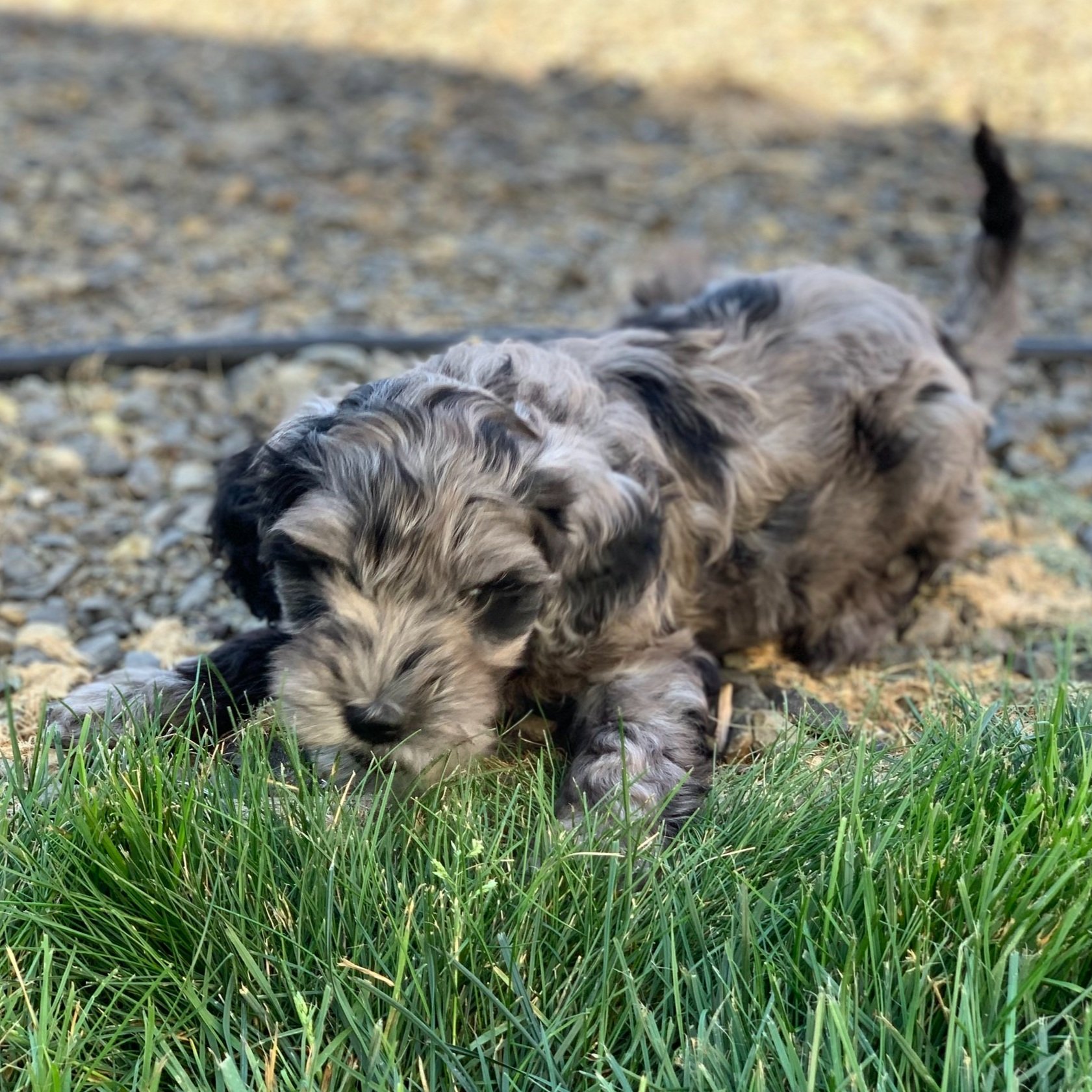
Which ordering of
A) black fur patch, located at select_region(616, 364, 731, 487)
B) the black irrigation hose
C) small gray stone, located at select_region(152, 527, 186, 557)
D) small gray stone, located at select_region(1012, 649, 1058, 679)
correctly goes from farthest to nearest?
the black irrigation hose < small gray stone, located at select_region(152, 527, 186, 557) < small gray stone, located at select_region(1012, 649, 1058, 679) < black fur patch, located at select_region(616, 364, 731, 487)

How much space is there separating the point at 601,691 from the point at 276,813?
0.95 meters

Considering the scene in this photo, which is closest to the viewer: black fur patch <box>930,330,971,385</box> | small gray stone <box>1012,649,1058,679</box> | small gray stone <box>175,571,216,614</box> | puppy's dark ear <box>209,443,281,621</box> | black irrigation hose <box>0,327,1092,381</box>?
puppy's dark ear <box>209,443,281,621</box>

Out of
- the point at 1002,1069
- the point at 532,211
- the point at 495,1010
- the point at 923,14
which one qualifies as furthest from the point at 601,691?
the point at 923,14

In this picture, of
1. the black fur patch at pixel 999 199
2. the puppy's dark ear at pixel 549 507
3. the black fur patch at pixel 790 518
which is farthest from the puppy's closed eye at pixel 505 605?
the black fur patch at pixel 999 199

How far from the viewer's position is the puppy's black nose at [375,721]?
2963 millimetres

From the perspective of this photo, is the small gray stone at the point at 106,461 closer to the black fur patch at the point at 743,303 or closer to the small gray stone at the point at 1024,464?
the black fur patch at the point at 743,303

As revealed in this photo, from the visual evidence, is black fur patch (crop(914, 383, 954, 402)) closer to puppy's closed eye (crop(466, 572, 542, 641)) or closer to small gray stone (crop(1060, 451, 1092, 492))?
small gray stone (crop(1060, 451, 1092, 492))

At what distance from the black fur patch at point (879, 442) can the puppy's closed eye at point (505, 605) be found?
4.97 feet

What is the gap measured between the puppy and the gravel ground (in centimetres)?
34

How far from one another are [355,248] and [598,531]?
183 inches

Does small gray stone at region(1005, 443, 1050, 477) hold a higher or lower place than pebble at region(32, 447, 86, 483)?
higher

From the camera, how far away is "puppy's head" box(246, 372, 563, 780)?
9.89 feet

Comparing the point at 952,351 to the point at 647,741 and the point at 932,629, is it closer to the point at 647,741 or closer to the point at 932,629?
the point at 932,629

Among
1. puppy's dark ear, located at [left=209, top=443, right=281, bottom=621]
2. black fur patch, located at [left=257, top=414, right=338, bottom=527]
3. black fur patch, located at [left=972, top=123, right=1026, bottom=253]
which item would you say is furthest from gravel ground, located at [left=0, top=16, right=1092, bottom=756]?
black fur patch, located at [left=257, top=414, right=338, bottom=527]
